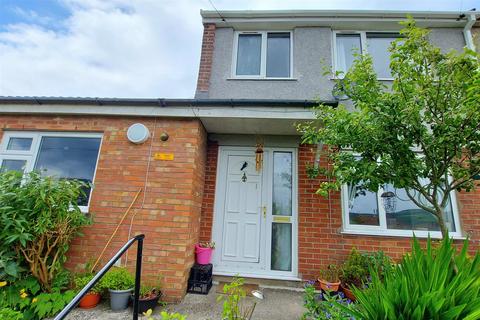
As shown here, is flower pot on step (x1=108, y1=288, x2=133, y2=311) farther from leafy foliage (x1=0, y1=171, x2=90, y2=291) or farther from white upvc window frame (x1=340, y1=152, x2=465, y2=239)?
white upvc window frame (x1=340, y1=152, x2=465, y2=239)

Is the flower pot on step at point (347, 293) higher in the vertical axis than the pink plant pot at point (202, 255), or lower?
lower

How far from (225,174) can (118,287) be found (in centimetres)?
281

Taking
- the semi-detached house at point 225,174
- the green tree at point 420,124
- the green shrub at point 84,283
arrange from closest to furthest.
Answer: the green tree at point 420,124, the green shrub at point 84,283, the semi-detached house at point 225,174

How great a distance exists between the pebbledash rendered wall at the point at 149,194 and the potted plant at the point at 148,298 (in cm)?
19

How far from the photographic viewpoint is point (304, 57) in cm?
576

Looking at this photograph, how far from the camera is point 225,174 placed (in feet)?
16.7

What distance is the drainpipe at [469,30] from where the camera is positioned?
17.9ft

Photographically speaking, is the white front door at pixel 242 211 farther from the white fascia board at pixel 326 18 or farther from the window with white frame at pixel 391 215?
the white fascia board at pixel 326 18

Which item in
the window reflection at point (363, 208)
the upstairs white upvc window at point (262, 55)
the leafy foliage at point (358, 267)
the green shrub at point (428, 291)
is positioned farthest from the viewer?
the upstairs white upvc window at point (262, 55)

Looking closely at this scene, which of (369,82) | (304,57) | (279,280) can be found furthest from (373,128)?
(304,57)

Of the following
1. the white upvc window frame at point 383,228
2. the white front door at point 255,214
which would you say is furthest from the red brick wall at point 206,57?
the white upvc window frame at point 383,228

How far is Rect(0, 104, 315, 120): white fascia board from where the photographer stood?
3.94 metres

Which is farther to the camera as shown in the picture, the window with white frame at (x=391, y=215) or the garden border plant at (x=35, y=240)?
the window with white frame at (x=391, y=215)

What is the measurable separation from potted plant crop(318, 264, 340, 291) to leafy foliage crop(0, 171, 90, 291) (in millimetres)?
4226
